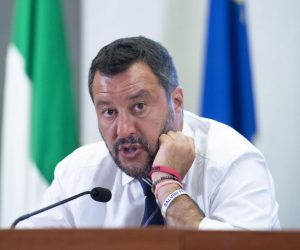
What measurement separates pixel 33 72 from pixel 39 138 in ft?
1.24

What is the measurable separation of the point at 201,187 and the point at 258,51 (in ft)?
4.75

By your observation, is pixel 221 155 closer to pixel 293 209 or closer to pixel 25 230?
pixel 25 230

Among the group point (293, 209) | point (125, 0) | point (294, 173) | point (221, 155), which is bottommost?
point (293, 209)

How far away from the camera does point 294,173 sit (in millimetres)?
3252

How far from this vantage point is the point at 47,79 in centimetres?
319

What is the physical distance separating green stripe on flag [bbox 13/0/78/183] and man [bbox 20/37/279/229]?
97 cm

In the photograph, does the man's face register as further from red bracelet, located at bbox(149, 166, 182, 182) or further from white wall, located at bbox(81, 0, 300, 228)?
white wall, located at bbox(81, 0, 300, 228)

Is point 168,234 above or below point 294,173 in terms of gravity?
above

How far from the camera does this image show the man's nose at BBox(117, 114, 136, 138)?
196cm

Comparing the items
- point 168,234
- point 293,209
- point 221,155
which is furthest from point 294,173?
point 168,234

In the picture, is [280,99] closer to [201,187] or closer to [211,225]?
[201,187]

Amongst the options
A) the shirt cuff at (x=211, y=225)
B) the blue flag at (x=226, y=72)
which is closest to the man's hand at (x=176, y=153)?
the shirt cuff at (x=211, y=225)

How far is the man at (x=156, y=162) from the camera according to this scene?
1.88m

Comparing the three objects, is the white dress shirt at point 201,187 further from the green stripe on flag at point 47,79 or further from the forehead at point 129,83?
the green stripe on flag at point 47,79
